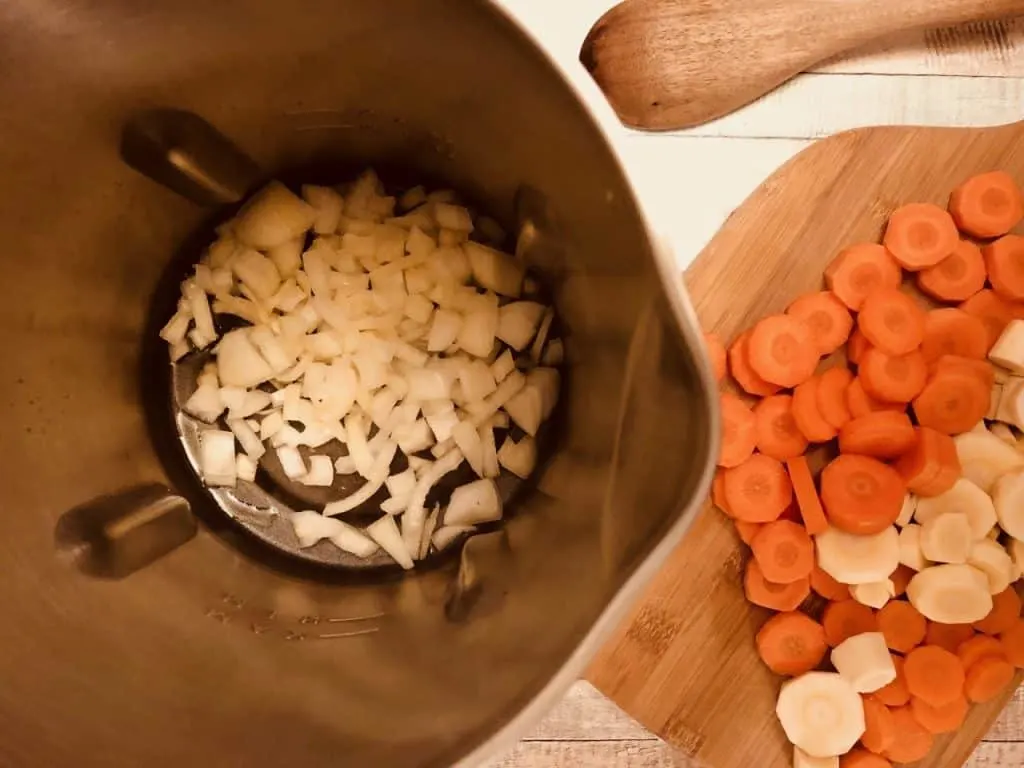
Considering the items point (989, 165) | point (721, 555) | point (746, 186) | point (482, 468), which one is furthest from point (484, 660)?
point (989, 165)

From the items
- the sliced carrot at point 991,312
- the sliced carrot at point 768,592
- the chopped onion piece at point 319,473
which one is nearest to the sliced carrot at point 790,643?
the sliced carrot at point 768,592

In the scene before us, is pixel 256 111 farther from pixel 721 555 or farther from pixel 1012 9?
pixel 1012 9

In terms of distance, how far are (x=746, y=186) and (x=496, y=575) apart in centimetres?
53

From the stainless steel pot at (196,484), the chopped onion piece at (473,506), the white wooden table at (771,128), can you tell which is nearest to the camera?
the stainless steel pot at (196,484)

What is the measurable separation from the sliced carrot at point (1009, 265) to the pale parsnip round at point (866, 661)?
14.9 inches

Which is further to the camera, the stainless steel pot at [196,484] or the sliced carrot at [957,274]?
the sliced carrot at [957,274]

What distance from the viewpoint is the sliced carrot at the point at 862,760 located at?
891 millimetres

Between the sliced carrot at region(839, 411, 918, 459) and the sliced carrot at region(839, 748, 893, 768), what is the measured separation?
30 cm

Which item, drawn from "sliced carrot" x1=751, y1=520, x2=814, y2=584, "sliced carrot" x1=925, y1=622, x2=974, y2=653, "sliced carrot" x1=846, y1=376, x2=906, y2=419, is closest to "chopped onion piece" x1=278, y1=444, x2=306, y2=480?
"sliced carrot" x1=751, y1=520, x2=814, y2=584

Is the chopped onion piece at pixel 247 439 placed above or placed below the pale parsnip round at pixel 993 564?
above

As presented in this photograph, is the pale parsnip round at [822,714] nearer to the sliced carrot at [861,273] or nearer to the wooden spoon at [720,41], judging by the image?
the sliced carrot at [861,273]

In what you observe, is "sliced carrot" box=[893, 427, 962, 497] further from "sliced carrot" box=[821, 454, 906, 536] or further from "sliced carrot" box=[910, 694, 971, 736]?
"sliced carrot" box=[910, 694, 971, 736]

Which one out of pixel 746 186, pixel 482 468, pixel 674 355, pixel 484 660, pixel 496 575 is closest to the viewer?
pixel 674 355

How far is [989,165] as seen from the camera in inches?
37.0
